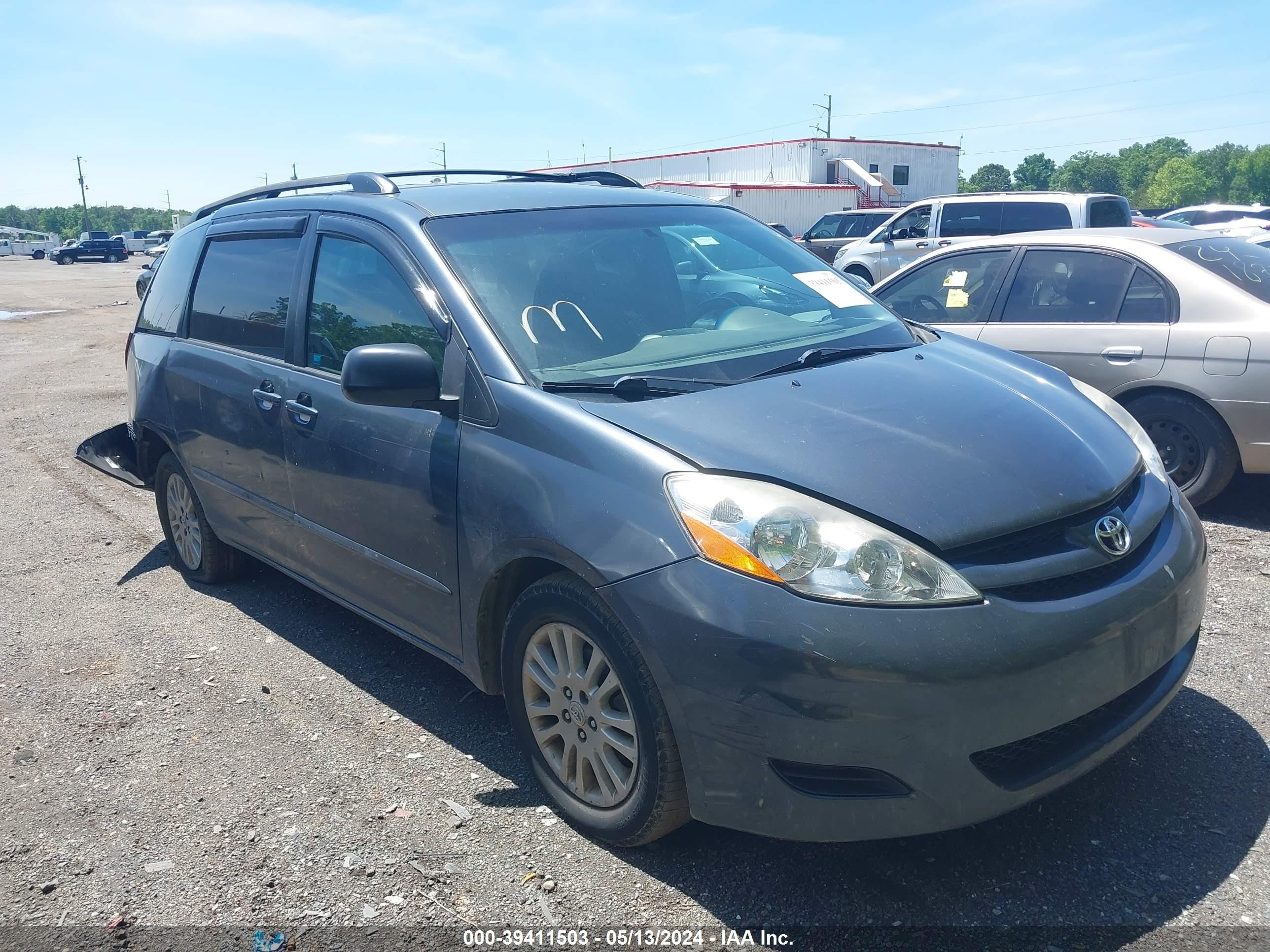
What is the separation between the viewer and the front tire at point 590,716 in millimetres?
2607

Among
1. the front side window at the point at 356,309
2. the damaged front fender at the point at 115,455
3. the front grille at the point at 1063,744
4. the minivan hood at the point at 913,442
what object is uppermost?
the front side window at the point at 356,309

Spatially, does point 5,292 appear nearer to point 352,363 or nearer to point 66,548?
point 66,548

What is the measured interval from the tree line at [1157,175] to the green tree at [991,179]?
12cm

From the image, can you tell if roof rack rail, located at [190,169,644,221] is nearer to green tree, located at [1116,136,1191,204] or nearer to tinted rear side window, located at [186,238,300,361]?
tinted rear side window, located at [186,238,300,361]

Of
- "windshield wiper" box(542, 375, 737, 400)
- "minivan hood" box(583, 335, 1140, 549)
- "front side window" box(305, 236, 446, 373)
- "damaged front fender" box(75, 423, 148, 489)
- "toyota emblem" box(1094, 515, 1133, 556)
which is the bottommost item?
"damaged front fender" box(75, 423, 148, 489)

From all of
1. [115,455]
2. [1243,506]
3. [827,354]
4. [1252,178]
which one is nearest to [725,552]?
[827,354]

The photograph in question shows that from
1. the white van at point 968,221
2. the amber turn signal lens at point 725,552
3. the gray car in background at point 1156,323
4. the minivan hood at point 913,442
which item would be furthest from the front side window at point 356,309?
the white van at point 968,221

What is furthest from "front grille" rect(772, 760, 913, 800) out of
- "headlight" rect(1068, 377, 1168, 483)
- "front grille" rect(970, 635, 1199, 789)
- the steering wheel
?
the steering wheel

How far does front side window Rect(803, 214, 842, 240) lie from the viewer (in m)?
23.2

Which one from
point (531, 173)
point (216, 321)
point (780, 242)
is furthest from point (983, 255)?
point (216, 321)

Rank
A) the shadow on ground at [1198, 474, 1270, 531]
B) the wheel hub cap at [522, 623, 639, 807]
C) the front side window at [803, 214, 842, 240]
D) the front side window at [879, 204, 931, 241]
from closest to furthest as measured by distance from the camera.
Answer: the wheel hub cap at [522, 623, 639, 807], the shadow on ground at [1198, 474, 1270, 531], the front side window at [879, 204, 931, 241], the front side window at [803, 214, 842, 240]

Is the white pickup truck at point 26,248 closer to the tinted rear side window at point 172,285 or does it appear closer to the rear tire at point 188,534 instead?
the tinted rear side window at point 172,285

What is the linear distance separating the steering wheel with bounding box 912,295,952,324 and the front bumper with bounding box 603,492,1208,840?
431 centimetres

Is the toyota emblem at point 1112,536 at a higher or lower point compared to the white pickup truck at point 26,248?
lower
